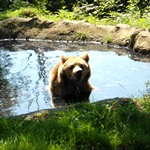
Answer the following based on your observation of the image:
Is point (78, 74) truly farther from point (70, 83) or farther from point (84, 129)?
point (84, 129)

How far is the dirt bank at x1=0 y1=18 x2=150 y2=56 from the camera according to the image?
1183cm

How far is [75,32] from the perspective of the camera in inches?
539

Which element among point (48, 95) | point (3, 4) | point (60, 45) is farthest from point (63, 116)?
point (3, 4)

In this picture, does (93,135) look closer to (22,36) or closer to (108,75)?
(108,75)

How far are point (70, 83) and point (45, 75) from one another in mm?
1430

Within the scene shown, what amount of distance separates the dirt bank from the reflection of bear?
356 centimetres

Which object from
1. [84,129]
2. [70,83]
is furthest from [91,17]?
[84,129]

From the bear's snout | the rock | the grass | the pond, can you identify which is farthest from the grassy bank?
the grass

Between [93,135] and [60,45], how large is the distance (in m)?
8.57

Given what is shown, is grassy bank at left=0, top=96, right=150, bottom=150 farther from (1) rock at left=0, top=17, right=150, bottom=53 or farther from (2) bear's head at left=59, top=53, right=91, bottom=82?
(1) rock at left=0, top=17, right=150, bottom=53

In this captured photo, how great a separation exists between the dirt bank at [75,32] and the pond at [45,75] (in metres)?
0.60

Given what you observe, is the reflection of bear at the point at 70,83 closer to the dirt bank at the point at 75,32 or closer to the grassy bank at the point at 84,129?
the grassy bank at the point at 84,129

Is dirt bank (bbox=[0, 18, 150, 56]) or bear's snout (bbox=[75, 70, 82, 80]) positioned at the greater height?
bear's snout (bbox=[75, 70, 82, 80])

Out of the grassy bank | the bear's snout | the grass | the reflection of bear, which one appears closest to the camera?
the grassy bank
